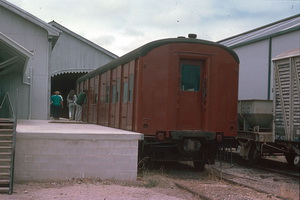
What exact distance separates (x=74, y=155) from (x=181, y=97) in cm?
346

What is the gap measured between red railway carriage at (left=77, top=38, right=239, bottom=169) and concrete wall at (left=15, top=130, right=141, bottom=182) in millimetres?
1616

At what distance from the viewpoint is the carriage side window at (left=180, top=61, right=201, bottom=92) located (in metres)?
11.3

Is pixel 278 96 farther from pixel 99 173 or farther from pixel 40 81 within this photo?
pixel 40 81

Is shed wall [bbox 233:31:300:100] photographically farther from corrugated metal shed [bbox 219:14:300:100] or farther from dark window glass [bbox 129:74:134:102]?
dark window glass [bbox 129:74:134:102]

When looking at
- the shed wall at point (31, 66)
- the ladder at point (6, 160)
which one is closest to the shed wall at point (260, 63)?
the shed wall at point (31, 66)

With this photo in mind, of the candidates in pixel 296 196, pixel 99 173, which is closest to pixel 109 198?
pixel 99 173

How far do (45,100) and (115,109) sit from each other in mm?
6289

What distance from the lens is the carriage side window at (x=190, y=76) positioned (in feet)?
37.1

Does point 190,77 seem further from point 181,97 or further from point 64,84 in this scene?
point 64,84

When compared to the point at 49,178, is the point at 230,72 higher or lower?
higher

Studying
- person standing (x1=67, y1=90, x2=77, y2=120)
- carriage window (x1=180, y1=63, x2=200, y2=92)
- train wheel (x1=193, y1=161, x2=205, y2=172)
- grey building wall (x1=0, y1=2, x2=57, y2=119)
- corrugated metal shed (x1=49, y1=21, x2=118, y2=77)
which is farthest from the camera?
corrugated metal shed (x1=49, y1=21, x2=118, y2=77)

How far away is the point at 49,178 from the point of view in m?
8.88

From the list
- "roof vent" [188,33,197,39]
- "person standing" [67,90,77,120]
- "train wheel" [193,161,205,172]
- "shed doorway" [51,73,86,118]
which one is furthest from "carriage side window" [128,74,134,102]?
"shed doorway" [51,73,86,118]

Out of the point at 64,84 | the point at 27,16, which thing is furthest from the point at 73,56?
the point at 64,84
